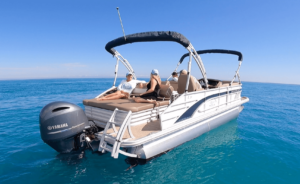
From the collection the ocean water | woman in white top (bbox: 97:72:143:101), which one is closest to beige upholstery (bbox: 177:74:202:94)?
woman in white top (bbox: 97:72:143:101)

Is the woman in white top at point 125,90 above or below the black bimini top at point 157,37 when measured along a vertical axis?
below

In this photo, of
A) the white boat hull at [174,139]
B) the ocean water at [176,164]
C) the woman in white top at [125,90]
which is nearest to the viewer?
the white boat hull at [174,139]

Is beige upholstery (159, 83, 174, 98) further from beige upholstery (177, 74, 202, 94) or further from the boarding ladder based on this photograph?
the boarding ladder

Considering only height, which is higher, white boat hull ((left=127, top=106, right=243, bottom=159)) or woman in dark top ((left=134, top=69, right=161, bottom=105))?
woman in dark top ((left=134, top=69, right=161, bottom=105))

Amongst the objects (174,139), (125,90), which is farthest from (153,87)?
(174,139)

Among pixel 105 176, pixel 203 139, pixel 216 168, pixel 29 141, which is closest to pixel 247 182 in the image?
pixel 216 168

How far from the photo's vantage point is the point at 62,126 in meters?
Answer: 3.69

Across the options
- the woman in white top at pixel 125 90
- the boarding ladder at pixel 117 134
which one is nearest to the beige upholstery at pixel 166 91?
the woman in white top at pixel 125 90

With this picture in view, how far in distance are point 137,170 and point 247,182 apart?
9.42 feet

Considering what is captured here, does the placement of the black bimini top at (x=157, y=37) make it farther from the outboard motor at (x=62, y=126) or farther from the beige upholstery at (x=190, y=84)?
the outboard motor at (x=62, y=126)

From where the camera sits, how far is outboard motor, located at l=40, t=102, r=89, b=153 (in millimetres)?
3613

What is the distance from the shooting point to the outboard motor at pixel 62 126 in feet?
11.9

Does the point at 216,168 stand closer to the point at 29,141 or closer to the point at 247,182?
the point at 247,182

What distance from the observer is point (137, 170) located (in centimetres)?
436
